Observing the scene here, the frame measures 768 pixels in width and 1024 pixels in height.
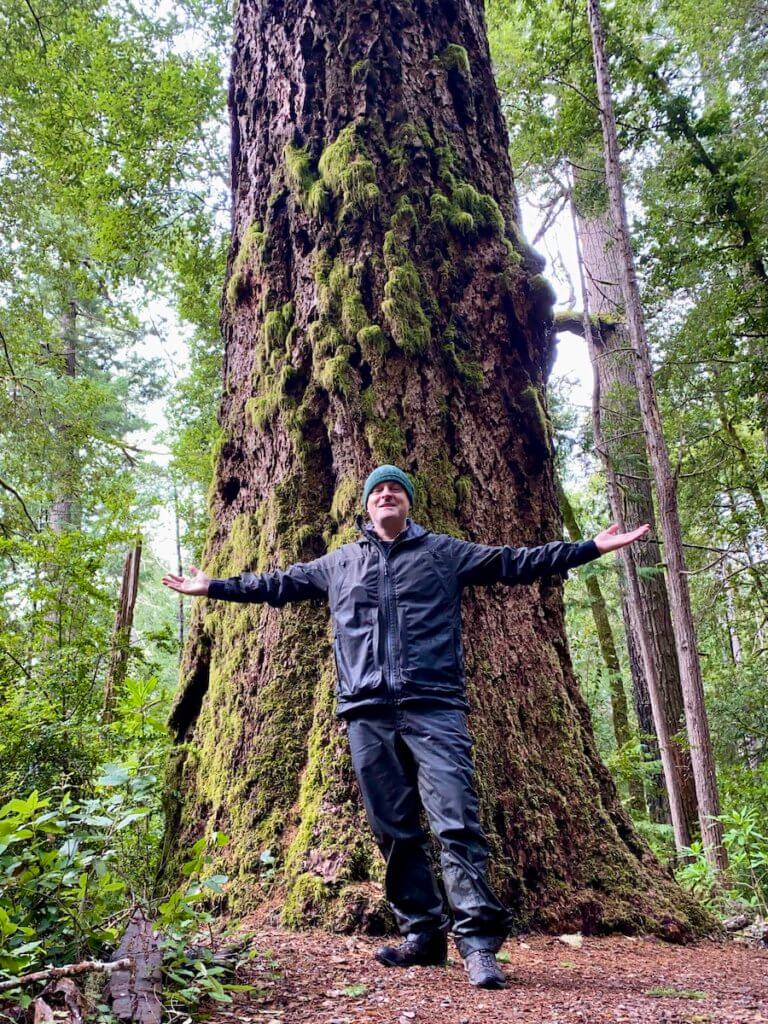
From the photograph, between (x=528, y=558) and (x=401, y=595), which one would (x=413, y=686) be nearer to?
(x=401, y=595)

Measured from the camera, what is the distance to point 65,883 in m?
2.25

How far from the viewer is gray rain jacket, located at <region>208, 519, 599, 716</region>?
3236mm

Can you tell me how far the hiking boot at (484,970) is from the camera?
2.65m

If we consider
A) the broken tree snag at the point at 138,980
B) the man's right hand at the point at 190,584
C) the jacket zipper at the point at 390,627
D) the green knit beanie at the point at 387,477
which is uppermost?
the green knit beanie at the point at 387,477

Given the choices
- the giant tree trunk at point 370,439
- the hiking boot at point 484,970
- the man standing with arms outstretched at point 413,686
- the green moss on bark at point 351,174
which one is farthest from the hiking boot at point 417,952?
the green moss on bark at point 351,174

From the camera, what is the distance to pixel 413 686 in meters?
3.19

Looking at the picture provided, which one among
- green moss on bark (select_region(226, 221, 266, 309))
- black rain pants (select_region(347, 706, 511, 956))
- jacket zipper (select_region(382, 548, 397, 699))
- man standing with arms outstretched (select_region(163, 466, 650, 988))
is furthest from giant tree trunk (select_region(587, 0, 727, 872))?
jacket zipper (select_region(382, 548, 397, 699))

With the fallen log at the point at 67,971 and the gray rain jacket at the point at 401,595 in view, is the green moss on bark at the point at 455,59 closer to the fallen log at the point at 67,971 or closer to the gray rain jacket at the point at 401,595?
the gray rain jacket at the point at 401,595

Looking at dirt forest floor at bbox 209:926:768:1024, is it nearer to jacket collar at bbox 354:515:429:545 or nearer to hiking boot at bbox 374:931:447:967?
hiking boot at bbox 374:931:447:967

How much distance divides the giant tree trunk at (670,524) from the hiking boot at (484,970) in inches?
204

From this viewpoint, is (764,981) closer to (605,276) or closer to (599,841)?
(599,841)

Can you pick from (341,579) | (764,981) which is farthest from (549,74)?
(764,981)

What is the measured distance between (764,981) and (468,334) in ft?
12.5

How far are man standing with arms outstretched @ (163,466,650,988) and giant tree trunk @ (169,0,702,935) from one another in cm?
41
